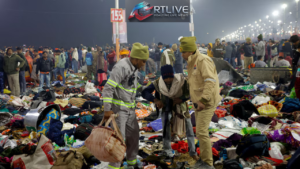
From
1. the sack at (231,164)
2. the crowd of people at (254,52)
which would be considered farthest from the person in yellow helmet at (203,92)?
the crowd of people at (254,52)

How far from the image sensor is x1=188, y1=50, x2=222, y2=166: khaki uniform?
11.8 feet

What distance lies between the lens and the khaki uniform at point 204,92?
360 cm

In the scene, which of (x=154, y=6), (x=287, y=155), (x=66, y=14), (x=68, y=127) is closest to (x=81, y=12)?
(x=66, y=14)

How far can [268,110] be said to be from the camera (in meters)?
6.88

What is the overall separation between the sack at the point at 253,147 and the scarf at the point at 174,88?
4.77ft

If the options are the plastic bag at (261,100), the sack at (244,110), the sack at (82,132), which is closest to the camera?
the sack at (82,132)

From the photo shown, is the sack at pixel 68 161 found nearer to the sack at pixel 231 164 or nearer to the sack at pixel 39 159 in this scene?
the sack at pixel 39 159

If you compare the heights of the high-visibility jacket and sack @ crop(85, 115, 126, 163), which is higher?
the high-visibility jacket

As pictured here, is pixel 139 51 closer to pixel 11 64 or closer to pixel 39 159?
pixel 39 159

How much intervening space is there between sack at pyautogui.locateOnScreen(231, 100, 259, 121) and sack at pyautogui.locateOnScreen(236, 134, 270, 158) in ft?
8.13

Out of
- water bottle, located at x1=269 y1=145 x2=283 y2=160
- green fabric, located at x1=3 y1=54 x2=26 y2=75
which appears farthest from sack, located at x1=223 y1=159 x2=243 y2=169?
green fabric, located at x1=3 y1=54 x2=26 y2=75

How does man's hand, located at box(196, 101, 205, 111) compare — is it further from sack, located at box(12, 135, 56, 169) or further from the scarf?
sack, located at box(12, 135, 56, 169)

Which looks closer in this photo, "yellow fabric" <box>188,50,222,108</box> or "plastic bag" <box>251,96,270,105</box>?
"yellow fabric" <box>188,50,222,108</box>

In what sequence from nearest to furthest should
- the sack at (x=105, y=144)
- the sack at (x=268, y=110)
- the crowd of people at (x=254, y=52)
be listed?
1. the sack at (x=105, y=144)
2. the sack at (x=268, y=110)
3. the crowd of people at (x=254, y=52)
